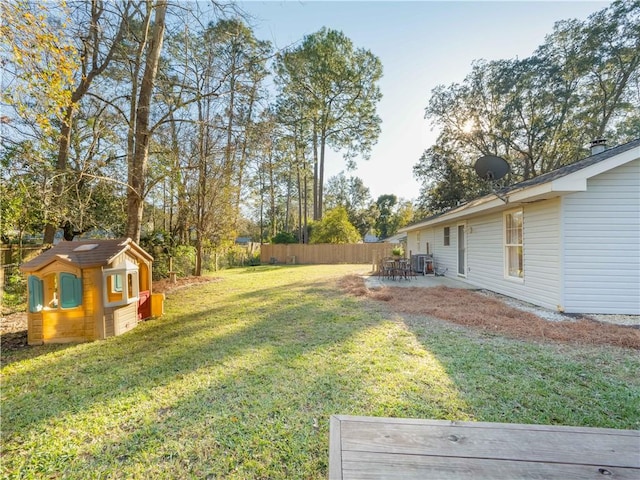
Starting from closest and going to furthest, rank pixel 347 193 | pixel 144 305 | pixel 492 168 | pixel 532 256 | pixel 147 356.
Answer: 1. pixel 147 356
2. pixel 144 305
3. pixel 532 256
4. pixel 492 168
5. pixel 347 193

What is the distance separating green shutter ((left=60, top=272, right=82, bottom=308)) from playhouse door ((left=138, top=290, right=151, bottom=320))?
1.13 m

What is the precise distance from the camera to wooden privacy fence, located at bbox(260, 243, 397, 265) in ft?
65.6

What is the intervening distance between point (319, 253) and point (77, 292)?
16518 mm

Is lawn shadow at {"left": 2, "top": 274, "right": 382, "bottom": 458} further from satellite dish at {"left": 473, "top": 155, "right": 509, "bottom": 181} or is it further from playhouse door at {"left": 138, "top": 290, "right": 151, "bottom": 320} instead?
satellite dish at {"left": 473, "top": 155, "right": 509, "bottom": 181}

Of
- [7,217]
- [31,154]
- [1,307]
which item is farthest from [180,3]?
[1,307]

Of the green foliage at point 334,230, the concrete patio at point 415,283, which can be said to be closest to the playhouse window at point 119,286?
the concrete patio at point 415,283

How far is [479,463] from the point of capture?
3.57 ft

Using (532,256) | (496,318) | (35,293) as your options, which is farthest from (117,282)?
(532,256)

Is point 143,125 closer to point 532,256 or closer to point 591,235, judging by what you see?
point 532,256

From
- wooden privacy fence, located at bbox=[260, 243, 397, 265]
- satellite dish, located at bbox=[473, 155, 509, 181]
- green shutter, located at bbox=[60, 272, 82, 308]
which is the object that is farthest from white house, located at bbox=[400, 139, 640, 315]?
wooden privacy fence, located at bbox=[260, 243, 397, 265]

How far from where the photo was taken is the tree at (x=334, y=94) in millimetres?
19219

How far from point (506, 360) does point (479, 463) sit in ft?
8.99

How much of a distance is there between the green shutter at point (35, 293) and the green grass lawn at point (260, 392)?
2.00 feet

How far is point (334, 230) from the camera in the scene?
20875 mm
